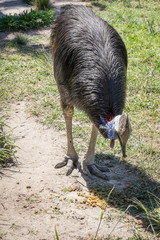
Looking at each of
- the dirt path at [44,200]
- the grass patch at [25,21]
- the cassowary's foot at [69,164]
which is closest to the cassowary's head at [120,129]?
the dirt path at [44,200]

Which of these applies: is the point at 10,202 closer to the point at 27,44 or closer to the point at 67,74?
the point at 67,74

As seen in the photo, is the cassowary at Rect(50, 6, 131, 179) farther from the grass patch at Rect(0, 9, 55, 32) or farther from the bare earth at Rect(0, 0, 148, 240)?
the grass patch at Rect(0, 9, 55, 32)

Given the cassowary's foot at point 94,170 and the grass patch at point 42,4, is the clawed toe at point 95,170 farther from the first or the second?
the grass patch at point 42,4

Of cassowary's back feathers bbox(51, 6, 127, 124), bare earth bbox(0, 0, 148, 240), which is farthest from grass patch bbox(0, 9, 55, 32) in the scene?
bare earth bbox(0, 0, 148, 240)

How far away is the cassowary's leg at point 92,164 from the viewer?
4917 mm

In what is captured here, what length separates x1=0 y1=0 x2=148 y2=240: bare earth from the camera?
12.4ft

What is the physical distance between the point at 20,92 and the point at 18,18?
154 inches

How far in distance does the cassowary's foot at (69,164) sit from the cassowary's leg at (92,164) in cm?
15

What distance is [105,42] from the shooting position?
4.66 meters

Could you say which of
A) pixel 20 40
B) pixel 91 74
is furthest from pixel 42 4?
pixel 91 74

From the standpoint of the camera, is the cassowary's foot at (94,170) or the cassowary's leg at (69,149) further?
the cassowary's leg at (69,149)

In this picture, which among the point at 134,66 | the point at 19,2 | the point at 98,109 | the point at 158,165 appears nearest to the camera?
the point at 98,109

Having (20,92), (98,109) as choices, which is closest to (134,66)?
(20,92)

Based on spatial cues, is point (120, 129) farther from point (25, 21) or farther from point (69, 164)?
Answer: point (25, 21)
